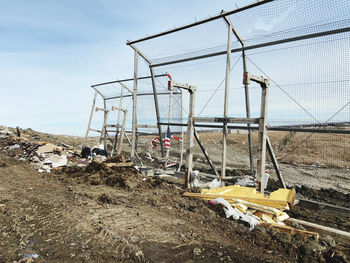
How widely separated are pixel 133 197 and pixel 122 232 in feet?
5.39

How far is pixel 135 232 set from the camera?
10.7ft

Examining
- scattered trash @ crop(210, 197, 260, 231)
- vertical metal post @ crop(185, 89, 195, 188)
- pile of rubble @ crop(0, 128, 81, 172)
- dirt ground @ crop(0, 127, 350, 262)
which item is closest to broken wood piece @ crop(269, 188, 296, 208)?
dirt ground @ crop(0, 127, 350, 262)

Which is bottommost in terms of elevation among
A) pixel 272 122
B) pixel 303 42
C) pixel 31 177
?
pixel 31 177

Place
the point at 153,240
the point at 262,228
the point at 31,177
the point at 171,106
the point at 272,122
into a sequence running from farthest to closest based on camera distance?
1. the point at 171,106
2. the point at 31,177
3. the point at 272,122
4. the point at 262,228
5. the point at 153,240

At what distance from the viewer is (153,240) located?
305 cm

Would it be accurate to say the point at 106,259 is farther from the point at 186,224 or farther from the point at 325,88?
the point at 325,88

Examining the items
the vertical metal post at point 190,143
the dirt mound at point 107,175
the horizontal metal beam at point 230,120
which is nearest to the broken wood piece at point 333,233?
the horizontal metal beam at point 230,120

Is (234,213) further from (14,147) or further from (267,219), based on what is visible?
(14,147)

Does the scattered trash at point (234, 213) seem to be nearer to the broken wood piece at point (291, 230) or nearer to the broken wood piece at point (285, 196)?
the broken wood piece at point (291, 230)

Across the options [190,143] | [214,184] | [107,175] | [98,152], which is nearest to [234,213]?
[214,184]

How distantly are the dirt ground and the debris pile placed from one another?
6.7 inches

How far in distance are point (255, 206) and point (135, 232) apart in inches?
83.3

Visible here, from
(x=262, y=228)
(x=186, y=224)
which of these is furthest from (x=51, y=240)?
(x=262, y=228)

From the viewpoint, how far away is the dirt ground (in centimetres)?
275
